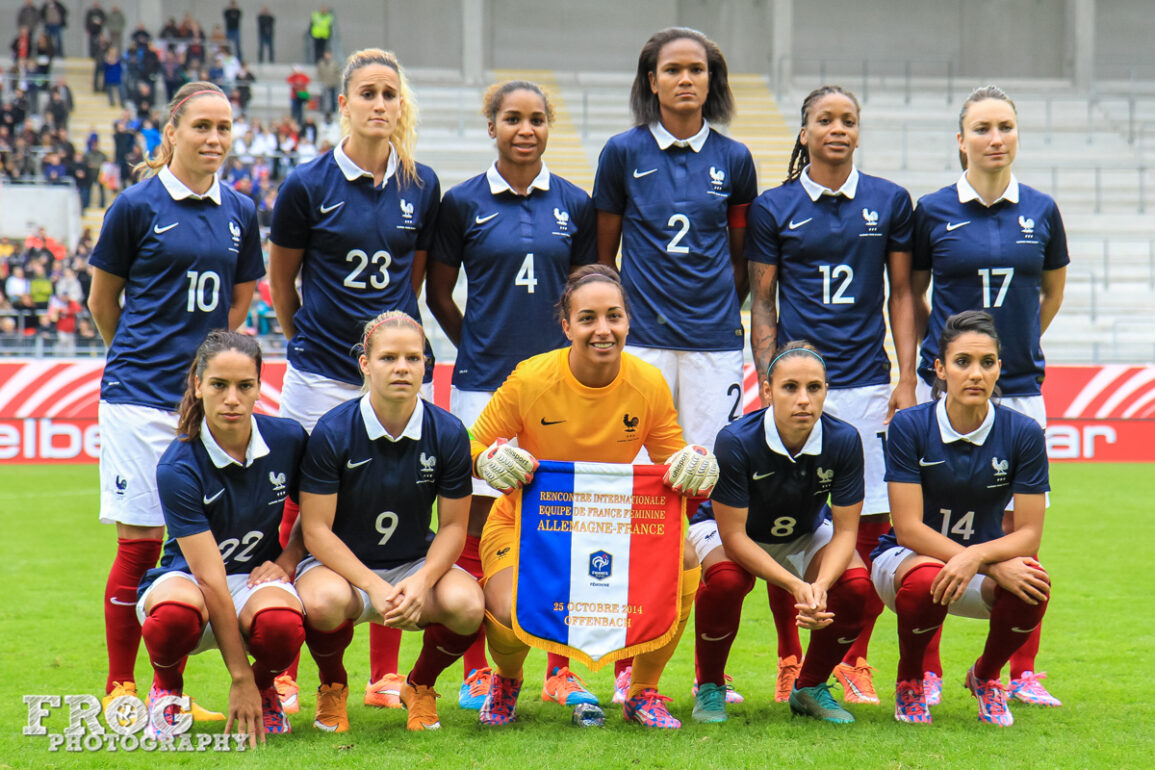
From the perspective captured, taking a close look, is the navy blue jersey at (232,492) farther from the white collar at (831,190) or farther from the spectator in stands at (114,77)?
the spectator in stands at (114,77)

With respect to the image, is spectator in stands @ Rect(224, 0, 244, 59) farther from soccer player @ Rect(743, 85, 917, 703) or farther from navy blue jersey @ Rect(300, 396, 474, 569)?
navy blue jersey @ Rect(300, 396, 474, 569)

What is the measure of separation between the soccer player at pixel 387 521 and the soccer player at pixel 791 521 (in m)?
0.87

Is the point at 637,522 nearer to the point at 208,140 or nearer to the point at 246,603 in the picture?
the point at 246,603

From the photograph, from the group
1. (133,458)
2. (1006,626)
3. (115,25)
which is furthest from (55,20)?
(1006,626)

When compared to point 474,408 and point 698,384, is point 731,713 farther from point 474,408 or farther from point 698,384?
point 474,408

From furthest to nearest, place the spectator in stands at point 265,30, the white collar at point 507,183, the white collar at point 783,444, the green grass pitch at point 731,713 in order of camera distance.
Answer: the spectator in stands at point 265,30, the white collar at point 507,183, the white collar at point 783,444, the green grass pitch at point 731,713

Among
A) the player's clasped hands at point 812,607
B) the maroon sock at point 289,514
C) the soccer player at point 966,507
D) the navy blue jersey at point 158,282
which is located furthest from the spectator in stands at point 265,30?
the player's clasped hands at point 812,607

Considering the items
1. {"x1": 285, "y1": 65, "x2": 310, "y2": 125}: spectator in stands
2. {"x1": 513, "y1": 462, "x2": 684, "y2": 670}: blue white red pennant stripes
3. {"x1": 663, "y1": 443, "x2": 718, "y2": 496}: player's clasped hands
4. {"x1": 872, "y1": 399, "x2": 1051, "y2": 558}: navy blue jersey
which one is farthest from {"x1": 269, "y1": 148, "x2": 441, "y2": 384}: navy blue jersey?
{"x1": 285, "y1": 65, "x2": 310, "y2": 125}: spectator in stands

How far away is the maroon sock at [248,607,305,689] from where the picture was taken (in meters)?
3.87

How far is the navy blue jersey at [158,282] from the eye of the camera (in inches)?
173

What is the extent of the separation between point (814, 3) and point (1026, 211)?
2392cm

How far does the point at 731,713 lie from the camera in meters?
4.41

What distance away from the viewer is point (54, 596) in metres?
6.70

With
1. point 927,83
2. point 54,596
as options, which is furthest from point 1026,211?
point 927,83
